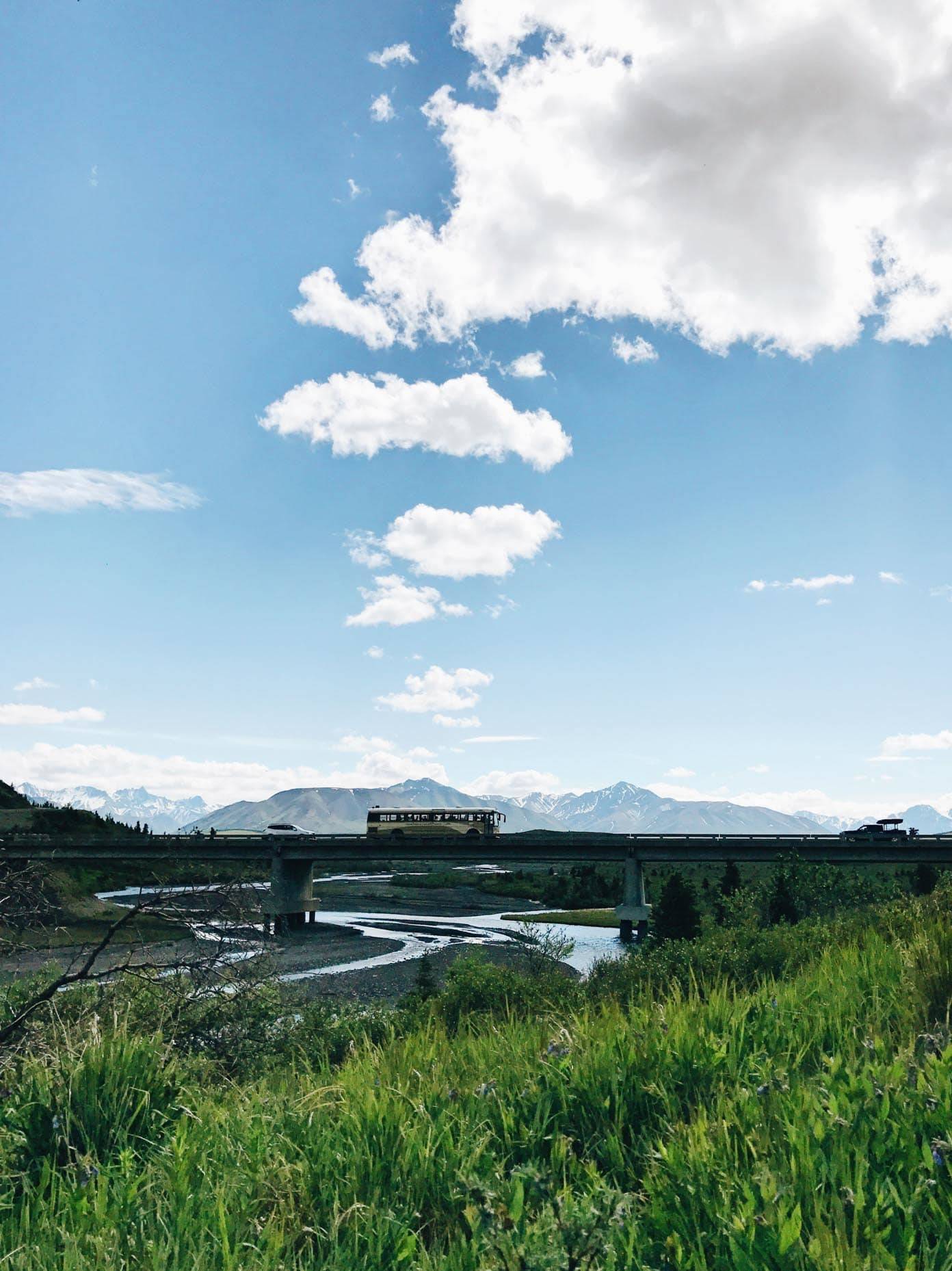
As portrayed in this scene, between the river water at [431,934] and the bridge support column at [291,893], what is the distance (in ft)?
7.19

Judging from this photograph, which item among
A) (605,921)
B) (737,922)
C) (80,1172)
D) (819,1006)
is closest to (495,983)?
(819,1006)

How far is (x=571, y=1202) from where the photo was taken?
3.85 m

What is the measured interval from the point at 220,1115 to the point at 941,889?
45.4 ft

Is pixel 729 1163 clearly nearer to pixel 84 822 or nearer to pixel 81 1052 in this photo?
pixel 81 1052

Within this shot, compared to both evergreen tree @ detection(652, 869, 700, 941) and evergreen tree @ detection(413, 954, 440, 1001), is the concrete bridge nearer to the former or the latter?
evergreen tree @ detection(652, 869, 700, 941)

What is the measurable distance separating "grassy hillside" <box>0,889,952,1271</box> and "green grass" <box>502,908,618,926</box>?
81.8 meters

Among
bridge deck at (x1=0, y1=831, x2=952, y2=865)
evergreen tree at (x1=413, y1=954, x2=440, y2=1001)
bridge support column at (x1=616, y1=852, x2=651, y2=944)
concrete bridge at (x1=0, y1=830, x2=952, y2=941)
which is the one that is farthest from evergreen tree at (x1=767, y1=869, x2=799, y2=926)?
bridge support column at (x1=616, y1=852, x2=651, y2=944)

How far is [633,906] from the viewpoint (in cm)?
7300

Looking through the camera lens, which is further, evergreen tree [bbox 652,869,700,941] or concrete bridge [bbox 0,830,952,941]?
concrete bridge [bbox 0,830,952,941]

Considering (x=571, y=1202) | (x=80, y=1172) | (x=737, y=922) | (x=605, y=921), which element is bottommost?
(x=605, y=921)

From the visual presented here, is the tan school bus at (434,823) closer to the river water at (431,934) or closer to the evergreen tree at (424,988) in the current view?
the river water at (431,934)

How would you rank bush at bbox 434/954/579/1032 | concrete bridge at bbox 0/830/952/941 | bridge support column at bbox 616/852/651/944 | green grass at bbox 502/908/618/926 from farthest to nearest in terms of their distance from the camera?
1. green grass at bbox 502/908/618/926
2. bridge support column at bbox 616/852/651/944
3. concrete bridge at bbox 0/830/952/941
4. bush at bbox 434/954/579/1032

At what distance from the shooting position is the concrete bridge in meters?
68.2

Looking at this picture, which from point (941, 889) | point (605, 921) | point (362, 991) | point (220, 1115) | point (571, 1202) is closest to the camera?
point (571, 1202)
